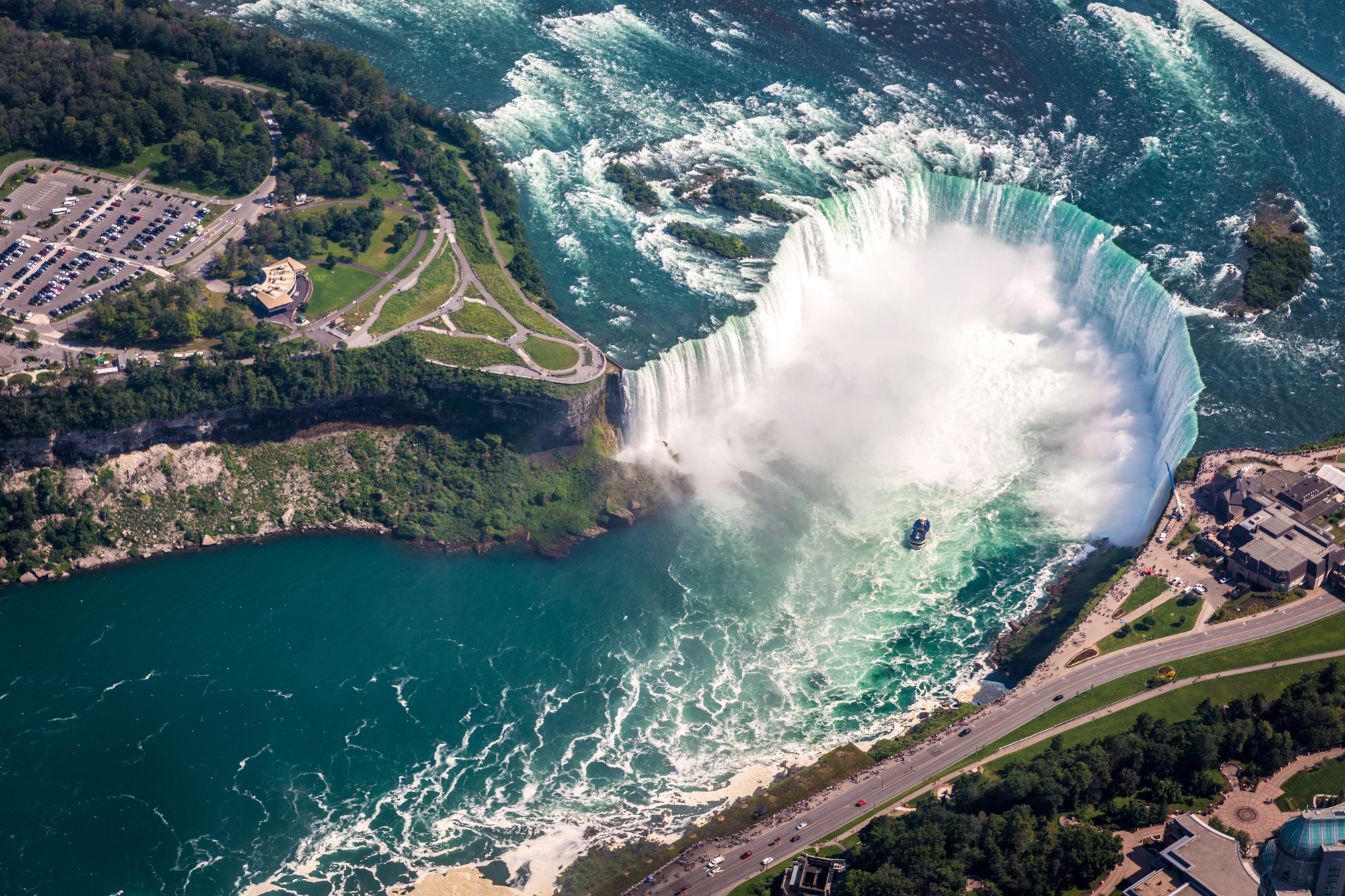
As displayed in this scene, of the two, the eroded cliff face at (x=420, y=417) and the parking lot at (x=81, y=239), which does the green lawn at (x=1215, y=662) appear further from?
the parking lot at (x=81, y=239)

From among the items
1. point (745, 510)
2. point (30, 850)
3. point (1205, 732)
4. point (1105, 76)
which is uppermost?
point (1105, 76)

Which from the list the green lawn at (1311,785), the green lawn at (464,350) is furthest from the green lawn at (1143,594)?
the green lawn at (464,350)

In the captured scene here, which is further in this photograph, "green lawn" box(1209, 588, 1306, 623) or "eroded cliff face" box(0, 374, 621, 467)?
"eroded cliff face" box(0, 374, 621, 467)

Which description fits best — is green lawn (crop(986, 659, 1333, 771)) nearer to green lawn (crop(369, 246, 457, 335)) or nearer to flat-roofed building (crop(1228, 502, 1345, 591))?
flat-roofed building (crop(1228, 502, 1345, 591))

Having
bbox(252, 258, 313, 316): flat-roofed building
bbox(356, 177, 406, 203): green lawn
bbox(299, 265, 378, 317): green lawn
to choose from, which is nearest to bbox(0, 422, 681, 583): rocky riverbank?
bbox(252, 258, 313, 316): flat-roofed building

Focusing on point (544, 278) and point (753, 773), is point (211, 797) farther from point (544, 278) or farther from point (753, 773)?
point (544, 278)

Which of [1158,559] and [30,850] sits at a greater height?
[1158,559]

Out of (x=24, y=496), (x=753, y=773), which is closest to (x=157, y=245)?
(x=24, y=496)
